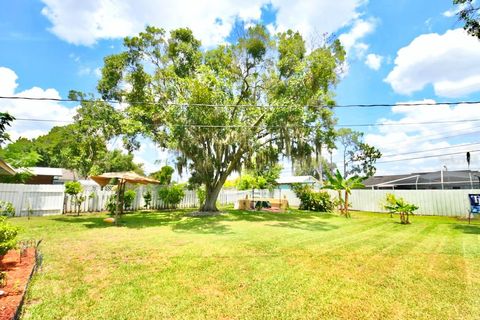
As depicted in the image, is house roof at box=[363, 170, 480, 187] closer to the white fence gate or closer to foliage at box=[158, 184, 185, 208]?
foliage at box=[158, 184, 185, 208]

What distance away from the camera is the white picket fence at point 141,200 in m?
12.2

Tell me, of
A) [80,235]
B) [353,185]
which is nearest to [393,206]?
[353,185]

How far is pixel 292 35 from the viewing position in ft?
45.2

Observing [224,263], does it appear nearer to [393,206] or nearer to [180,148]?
[180,148]

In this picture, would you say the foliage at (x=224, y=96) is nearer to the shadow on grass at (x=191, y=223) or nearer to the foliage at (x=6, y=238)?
the shadow on grass at (x=191, y=223)

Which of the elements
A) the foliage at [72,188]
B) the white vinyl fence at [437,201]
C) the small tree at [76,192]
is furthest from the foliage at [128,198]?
the white vinyl fence at [437,201]

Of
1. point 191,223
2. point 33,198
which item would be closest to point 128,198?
point 33,198

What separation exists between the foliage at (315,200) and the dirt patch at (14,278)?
15.8 metres

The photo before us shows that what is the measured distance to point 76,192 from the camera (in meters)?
13.2

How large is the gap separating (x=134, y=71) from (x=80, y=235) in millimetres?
9243

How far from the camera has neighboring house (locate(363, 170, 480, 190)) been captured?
22516 millimetres

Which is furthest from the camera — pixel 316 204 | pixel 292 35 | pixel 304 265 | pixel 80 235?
pixel 316 204

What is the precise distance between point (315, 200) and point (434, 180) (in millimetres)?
14388

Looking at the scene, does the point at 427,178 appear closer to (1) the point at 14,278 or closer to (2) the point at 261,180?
(2) the point at 261,180
